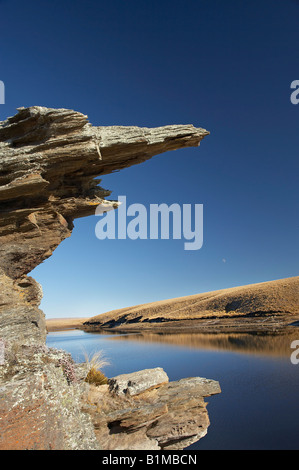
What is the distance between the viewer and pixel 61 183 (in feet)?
54.1

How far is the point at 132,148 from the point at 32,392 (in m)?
12.5

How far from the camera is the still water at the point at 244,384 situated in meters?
13.2

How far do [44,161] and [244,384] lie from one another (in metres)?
20.7

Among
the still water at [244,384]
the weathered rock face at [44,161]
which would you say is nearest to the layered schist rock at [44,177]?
the weathered rock face at [44,161]

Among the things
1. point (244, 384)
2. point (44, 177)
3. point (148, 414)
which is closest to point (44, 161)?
point (44, 177)

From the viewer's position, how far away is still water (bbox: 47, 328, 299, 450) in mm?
13164

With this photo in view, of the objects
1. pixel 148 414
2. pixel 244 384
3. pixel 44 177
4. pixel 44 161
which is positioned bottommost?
pixel 244 384

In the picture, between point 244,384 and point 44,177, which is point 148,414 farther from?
point 44,177

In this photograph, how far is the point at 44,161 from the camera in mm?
15156

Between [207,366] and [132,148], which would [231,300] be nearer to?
[207,366]

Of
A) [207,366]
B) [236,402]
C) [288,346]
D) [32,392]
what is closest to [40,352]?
[32,392]

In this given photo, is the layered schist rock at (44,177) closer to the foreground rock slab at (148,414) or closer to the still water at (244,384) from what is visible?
the foreground rock slab at (148,414)

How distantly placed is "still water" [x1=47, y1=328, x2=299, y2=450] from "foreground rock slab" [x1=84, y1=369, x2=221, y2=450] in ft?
3.42

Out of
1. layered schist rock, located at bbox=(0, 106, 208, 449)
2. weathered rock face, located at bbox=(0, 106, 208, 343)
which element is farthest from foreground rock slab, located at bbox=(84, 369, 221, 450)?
weathered rock face, located at bbox=(0, 106, 208, 343)
